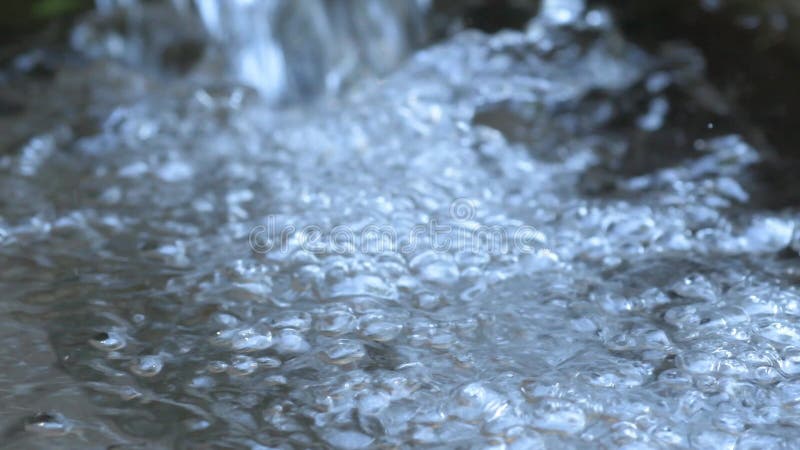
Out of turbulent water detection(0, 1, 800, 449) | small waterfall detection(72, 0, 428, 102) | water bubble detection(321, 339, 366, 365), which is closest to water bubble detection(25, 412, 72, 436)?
turbulent water detection(0, 1, 800, 449)

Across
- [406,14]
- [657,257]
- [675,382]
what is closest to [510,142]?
[657,257]

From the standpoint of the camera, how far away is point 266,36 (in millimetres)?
1761

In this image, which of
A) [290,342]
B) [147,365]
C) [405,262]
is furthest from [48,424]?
[405,262]

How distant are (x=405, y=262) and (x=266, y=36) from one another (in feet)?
2.70

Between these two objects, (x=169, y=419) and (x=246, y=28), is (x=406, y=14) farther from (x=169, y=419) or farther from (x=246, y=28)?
(x=169, y=419)

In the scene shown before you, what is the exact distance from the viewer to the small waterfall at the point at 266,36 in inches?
67.6

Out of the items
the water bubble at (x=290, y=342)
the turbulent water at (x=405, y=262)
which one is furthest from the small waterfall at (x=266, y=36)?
the water bubble at (x=290, y=342)

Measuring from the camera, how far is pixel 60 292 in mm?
1023

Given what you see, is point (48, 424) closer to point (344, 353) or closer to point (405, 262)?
point (344, 353)

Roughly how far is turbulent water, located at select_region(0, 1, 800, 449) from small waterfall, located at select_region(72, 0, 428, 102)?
0.07 metres

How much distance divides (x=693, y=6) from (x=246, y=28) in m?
0.84

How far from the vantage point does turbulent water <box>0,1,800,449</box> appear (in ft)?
2.73

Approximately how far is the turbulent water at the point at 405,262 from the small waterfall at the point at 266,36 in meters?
0.07

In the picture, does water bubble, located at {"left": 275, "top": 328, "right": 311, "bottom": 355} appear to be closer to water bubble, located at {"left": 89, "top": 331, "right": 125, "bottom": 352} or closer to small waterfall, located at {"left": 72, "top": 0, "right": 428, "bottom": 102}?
water bubble, located at {"left": 89, "top": 331, "right": 125, "bottom": 352}
